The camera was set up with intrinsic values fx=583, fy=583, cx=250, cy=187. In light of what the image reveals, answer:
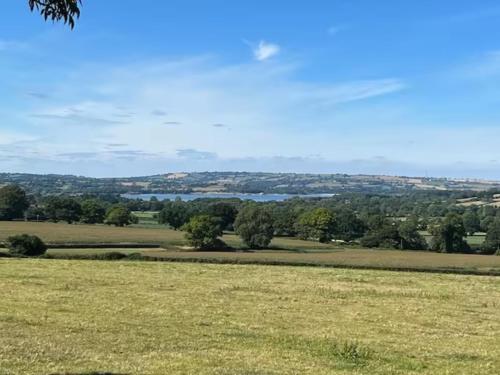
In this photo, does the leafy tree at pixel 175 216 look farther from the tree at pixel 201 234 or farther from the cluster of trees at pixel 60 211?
the tree at pixel 201 234

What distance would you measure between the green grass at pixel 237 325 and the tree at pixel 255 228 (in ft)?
199

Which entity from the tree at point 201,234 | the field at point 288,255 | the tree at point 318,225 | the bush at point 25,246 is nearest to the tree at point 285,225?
the tree at point 318,225

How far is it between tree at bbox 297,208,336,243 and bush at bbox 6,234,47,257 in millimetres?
77133

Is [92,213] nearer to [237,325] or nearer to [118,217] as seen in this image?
[118,217]

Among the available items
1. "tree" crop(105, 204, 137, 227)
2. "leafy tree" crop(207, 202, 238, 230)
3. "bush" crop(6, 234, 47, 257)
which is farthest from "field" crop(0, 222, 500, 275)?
"tree" crop(105, 204, 137, 227)

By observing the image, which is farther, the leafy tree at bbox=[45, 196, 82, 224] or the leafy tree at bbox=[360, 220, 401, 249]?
the leafy tree at bbox=[45, 196, 82, 224]

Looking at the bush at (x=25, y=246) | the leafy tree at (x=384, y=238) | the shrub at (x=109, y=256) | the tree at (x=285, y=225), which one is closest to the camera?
the shrub at (x=109, y=256)

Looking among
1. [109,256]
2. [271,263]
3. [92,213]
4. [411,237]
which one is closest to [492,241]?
[411,237]

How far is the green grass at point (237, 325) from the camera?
50.3 feet

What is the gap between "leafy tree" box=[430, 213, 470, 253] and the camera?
116562 mm

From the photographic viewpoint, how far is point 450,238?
118m

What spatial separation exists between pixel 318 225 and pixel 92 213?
58.7 metres

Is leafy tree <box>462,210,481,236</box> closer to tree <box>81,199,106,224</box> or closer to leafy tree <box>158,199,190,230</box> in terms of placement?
leafy tree <box>158,199,190,230</box>

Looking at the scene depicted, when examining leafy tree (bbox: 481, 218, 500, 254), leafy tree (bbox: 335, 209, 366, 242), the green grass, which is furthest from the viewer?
leafy tree (bbox: 335, 209, 366, 242)
